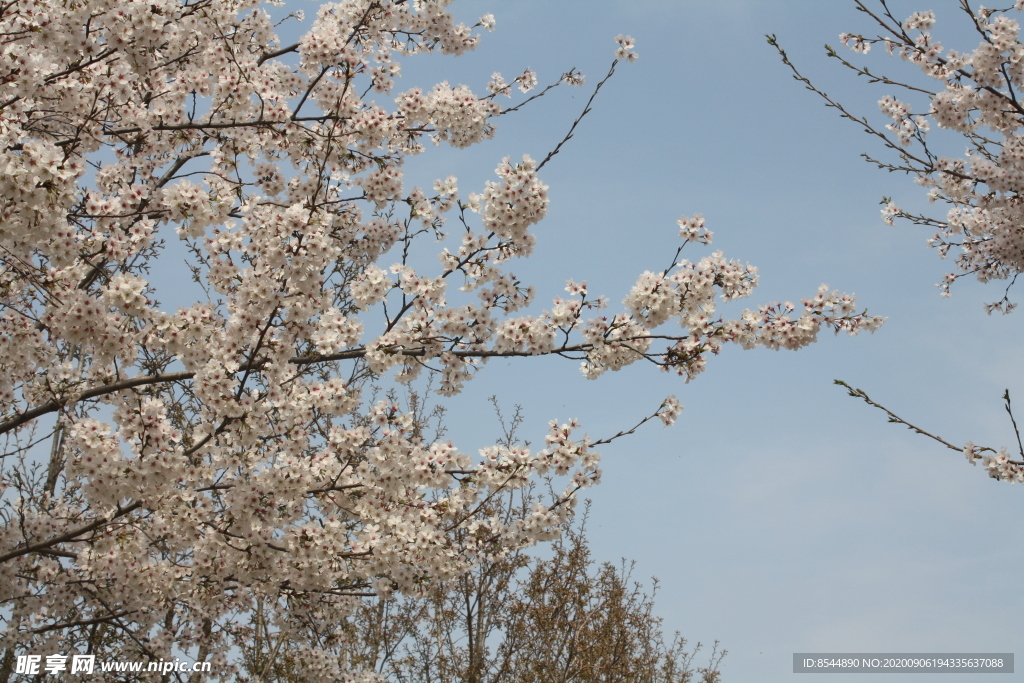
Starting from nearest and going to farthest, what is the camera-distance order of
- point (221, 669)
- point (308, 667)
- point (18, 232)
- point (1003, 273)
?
point (18, 232) → point (308, 667) → point (221, 669) → point (1003, 273)

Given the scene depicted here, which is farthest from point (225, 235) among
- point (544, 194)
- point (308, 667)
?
point (308, 667)

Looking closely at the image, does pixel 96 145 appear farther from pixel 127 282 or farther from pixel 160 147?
pixel 127 282

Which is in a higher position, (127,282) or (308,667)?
(127,282)

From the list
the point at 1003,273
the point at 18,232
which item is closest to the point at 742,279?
the point at 18,232

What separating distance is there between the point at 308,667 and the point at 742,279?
17.2 feet

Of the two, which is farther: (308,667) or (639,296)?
(308,667)

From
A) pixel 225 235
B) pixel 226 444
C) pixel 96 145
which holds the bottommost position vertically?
pixel 226 444

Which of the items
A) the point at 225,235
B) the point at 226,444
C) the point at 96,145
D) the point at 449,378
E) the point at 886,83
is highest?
the point at 886,83

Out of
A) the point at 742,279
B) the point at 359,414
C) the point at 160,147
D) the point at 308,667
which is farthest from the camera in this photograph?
the point at 359,414

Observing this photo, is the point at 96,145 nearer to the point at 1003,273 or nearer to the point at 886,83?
the point at 886,83

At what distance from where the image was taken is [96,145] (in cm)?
579

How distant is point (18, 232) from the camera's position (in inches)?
175

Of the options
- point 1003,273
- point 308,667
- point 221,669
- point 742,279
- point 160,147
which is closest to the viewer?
point 742,279

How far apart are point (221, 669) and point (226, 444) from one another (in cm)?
377
